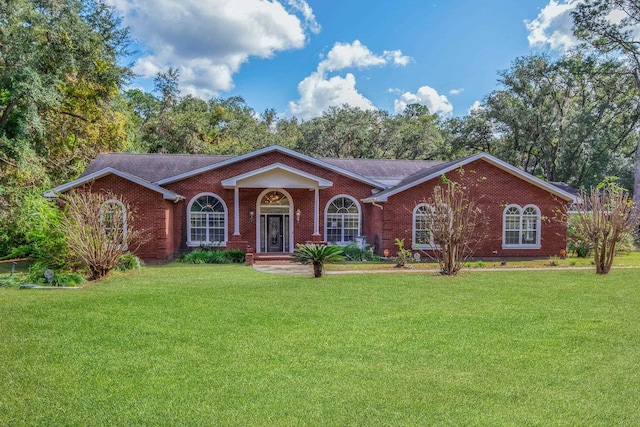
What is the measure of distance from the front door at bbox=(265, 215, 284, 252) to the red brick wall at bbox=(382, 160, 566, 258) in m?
5.01

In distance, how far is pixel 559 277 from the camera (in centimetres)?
1316

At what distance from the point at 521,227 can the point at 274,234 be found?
1135 cm

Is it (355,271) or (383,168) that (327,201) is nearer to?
(383,168)

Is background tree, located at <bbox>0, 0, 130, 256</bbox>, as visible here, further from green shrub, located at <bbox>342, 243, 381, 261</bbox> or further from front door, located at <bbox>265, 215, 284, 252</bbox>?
green shrub, located at <bbox>342, 243, 381, 261</bbox>

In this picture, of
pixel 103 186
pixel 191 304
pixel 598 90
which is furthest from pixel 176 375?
pixel 598 90

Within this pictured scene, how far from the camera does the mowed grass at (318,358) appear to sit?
429 cm

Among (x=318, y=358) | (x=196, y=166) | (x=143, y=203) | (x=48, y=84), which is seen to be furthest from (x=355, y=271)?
(x=48, y=84)

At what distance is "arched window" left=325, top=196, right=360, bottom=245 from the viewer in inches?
825

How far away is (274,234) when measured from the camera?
20.9 meters

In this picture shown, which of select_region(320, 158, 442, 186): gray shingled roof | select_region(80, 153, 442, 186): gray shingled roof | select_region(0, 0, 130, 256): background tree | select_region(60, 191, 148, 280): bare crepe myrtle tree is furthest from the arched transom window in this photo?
select_region(0, 0, 130, 256): background tree

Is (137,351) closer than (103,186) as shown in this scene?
Yes

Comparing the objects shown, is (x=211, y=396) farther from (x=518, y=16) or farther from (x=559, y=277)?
(x=518, y=16)

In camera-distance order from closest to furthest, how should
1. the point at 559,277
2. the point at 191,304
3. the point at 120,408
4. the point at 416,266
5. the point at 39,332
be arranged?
the point at 120,408 → the point at 39,332 → the point at 191,304 → the point at 559,277 → the point at 416,266

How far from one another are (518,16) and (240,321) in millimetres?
22080
